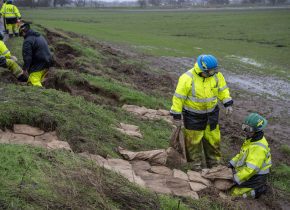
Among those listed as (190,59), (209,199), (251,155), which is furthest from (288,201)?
(190,59)

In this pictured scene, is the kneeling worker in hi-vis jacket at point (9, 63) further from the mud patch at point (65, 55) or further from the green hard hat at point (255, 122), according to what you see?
the green hard hat at point (255, 122)

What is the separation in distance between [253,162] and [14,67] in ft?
21.9

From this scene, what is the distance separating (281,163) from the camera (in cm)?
920

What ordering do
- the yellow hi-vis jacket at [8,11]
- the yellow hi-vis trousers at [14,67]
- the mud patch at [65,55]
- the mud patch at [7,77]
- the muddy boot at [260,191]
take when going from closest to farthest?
the muddy boot at [260,191] < the yellow hi-vis trousers at [14,67] < the mud patch at [7,77] < the mud patch at [65,55] < the yellow hi-vis jacket at [8,11]

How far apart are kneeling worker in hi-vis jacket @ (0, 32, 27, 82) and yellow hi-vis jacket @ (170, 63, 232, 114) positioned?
493 centimetres

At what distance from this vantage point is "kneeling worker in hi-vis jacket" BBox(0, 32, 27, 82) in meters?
9.98

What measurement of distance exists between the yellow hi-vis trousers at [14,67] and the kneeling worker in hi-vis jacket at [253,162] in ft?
20.7

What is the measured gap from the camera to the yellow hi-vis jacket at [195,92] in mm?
7184

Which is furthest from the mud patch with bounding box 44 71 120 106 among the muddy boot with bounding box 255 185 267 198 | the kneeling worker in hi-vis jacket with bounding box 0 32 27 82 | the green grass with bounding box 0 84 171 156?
the muddy boot with bounding box 255 185 267 198

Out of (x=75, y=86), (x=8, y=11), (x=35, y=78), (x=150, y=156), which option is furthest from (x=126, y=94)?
(x=8, y=11)

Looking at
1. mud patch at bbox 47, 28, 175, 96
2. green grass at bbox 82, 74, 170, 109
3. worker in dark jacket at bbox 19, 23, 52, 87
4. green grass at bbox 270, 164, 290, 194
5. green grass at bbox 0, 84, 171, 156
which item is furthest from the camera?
mud patch at bbox 47, 28, 175, 96

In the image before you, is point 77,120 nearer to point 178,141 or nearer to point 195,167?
point 178,141

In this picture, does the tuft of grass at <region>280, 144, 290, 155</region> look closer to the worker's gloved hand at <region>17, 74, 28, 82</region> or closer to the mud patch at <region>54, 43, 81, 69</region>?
the worker's gloved hand at <region>17, 74, 28, 82</region>

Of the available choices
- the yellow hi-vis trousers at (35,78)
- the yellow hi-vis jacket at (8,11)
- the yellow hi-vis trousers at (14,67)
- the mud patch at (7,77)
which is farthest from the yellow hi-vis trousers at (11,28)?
the yellow hi-vis trousers at (35,78)
